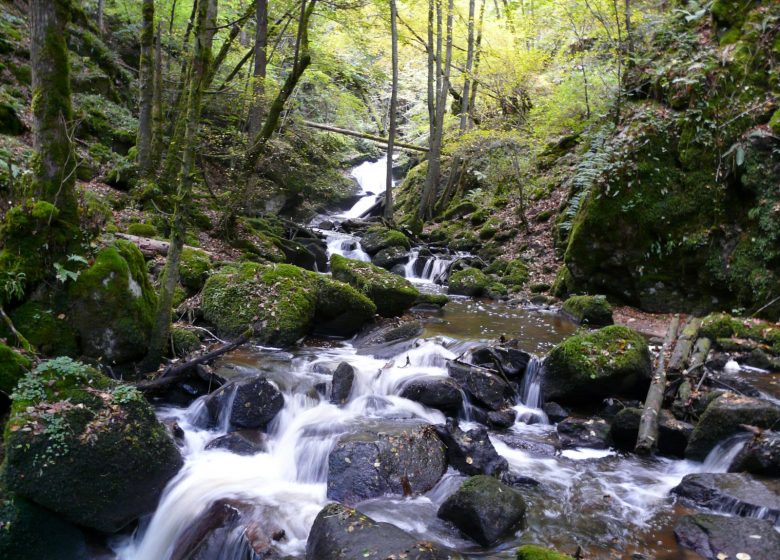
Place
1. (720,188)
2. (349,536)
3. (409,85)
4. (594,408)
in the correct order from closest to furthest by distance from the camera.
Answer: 1. (349,536)
2. (594,408)
3. (720,188)
4. (409,85)

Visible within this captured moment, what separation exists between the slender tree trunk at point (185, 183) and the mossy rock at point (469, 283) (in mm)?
8918

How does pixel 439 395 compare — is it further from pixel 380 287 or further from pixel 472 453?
pixel 380 287

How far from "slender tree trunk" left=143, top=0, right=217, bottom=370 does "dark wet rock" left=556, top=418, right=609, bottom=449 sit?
5422mm

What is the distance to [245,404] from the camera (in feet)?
20.5

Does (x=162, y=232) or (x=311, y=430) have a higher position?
(x=162, y=232)

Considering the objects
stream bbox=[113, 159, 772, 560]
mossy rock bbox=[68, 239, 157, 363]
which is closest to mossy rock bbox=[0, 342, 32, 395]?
mossy rock bbox=[68, 239, 157, 363]

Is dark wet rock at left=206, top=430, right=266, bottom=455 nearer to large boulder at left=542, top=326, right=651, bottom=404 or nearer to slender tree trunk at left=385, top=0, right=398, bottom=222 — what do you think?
large boulder at left=542, top=326, right=651, bottom=404

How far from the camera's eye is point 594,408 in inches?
286

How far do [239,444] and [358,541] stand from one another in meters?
2.47

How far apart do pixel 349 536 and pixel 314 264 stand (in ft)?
35.3

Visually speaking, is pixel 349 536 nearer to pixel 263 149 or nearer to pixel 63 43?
pixel 63 43

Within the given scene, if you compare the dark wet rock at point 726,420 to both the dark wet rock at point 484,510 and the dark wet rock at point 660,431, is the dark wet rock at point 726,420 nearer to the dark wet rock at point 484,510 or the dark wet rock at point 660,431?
the dark wet rock at point 660,431

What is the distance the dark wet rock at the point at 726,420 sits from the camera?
18.3 feet

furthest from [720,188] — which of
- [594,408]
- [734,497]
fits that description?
[734,497]
